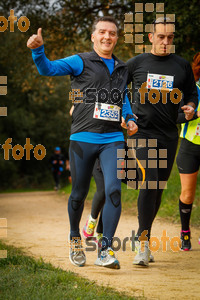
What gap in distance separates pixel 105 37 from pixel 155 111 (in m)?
0.88

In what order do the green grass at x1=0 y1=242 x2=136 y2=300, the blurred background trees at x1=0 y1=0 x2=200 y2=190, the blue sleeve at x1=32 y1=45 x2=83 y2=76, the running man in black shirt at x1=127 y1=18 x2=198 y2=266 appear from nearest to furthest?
the green grass at x1=0 y1=242 x2=136 y2=300 < the blue sleeve at x1=32 y1=45 x2=83 y2=76 < the running man in black shirt at x1=127 y1=18 x2=198 y2=266 < the blurred background trees at x1=0 y1=0 x2=200 y2=190

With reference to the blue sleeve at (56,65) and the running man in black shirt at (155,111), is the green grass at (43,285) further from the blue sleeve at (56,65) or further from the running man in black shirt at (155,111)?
the blue sleeve at (56,65)

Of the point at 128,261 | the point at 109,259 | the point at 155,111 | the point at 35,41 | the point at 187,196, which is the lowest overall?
the point at 128,261

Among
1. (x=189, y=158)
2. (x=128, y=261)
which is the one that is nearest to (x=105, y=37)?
(x=189, y=158)

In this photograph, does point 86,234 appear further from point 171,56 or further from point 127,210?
point 127,210

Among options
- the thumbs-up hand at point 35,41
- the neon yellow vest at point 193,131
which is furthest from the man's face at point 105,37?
the neon yellow vest at point 193,131

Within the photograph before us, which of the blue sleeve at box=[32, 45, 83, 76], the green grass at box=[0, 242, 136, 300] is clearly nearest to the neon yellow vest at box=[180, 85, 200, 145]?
the blue sleeve at box=[32, 45, 83, 76]

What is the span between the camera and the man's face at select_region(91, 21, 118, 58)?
476 cm

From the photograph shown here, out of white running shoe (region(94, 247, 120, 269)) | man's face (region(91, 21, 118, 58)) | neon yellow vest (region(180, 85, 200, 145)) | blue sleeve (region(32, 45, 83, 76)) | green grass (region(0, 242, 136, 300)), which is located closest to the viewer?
green grass (region(0, 242, 136, 300))

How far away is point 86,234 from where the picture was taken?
20.9 ft

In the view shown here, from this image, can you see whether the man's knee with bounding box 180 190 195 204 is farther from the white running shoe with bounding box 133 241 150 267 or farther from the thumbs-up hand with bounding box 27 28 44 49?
the thumbs-up hand with bounding box 27 28 44 49

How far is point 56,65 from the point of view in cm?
450

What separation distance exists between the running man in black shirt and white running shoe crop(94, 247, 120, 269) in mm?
512

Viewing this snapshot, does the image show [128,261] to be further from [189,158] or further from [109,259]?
[189,158]
